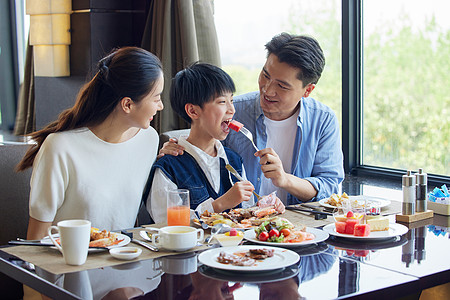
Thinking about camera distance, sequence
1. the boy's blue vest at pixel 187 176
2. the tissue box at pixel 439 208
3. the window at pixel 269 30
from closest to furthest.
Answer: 1. the tissue box at pixel 439 208
2. the boy's blue vest at pixel 187 176
3. the window at pixel 269 30

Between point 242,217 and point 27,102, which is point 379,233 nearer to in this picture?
point 242,217

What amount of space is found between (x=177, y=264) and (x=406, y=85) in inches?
75.8

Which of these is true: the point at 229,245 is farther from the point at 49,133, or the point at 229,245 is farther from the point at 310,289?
the point at 49,133

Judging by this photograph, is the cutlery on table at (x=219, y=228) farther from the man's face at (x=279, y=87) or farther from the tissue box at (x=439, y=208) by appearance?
the man's face at (x=279, y=87)

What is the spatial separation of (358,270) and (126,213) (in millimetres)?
1021

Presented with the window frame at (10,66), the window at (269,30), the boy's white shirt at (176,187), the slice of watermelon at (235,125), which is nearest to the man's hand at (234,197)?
the boy's white shirt at (176,187)

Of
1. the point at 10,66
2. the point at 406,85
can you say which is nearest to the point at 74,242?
the point at 406,85

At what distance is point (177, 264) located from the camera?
61.2 inches

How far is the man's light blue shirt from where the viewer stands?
271 cm

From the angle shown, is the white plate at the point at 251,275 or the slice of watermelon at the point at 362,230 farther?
the slice of watermelon at the point at 362,230

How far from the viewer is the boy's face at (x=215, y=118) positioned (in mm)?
2322

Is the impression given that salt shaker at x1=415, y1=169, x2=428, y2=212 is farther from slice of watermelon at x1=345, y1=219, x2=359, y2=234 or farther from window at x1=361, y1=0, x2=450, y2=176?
window at x1=361, y1=0, x2=450, y2=176

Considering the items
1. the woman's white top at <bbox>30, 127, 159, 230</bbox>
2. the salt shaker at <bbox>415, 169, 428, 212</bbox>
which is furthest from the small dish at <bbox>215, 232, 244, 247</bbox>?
the salt shaker at <bbox>415, 169, 428, 212</bbox>

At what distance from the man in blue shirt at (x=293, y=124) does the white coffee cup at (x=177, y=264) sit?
0.91 m
